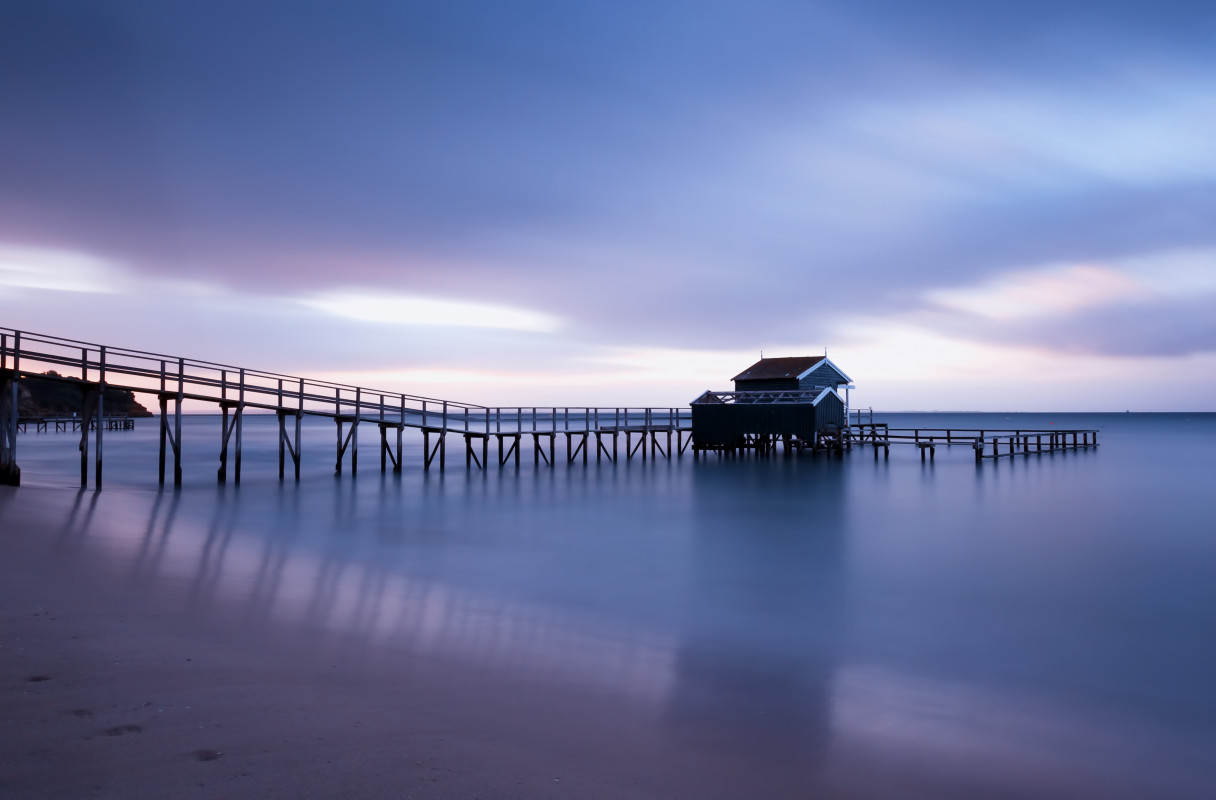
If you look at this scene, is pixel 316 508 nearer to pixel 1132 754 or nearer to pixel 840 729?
pixel 840 729

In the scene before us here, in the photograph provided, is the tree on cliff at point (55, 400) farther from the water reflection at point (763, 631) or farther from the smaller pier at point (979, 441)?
the water reflection at point (763, 631)

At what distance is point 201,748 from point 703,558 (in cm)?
1125

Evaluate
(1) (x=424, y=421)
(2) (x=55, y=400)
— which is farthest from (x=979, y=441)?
(2) (x=55, y=400)

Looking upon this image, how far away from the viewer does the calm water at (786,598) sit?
6781mm

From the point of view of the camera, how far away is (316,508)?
68.8 ft

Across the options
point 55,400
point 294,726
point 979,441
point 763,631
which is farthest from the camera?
point 55,400

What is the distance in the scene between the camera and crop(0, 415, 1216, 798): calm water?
6.78 m

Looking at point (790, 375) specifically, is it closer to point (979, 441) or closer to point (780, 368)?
point (780, 368)

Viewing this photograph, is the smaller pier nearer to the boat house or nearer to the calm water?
the boat house

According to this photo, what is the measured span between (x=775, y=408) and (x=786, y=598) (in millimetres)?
27511

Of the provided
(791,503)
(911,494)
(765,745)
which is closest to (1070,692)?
(765,745)

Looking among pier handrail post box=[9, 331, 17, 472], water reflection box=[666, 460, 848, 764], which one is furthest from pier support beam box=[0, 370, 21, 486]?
water reflection box=[666, 460, 848, 764]

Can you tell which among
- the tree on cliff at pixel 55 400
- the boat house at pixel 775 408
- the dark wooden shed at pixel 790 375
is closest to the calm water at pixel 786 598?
the boat house at pixel 775 408

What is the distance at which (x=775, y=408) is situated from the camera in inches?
1535
